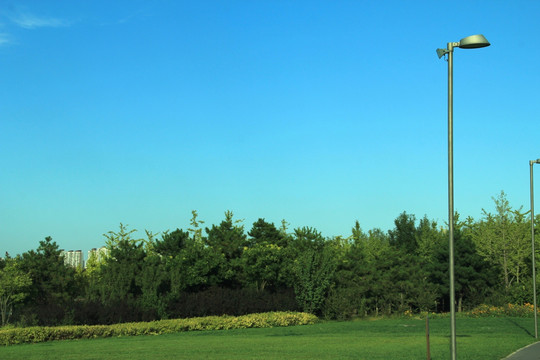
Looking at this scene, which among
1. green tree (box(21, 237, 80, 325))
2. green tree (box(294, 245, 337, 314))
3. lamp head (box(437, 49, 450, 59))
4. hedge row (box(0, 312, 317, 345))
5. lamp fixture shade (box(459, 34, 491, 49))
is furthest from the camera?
green tree (box(294, 245, 337, 314))

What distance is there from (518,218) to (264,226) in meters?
22.7

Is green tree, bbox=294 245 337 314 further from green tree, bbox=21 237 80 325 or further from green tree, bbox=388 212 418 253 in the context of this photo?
green tree, bbox=388 212 418 253

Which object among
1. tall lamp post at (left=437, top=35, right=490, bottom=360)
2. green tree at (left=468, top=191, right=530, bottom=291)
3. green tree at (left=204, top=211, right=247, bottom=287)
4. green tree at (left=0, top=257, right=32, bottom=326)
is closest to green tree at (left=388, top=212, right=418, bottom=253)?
green tree at (left=468, top=191, right=530, bottom=291)

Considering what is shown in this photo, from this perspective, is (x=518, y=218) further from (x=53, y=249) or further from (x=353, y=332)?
(x=53, y=249)

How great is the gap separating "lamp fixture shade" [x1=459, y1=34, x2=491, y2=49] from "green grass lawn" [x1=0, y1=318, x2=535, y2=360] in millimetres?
9296

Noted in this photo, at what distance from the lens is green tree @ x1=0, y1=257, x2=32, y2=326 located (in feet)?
108

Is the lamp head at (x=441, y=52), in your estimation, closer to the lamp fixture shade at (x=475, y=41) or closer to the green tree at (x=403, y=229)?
the lamp fixture shade at (x=475, y=41)

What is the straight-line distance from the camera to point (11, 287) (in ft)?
110

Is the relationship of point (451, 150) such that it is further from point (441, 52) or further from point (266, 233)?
point (266, 233)

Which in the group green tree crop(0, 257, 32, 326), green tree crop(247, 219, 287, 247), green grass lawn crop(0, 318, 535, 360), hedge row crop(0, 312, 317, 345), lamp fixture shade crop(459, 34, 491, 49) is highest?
lamp fixture shade crop(459, 34, 491, 49)

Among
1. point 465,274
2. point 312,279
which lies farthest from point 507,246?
point 312,279

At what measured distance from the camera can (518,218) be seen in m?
50.5

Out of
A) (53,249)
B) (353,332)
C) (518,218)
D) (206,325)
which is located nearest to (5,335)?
(206,325)

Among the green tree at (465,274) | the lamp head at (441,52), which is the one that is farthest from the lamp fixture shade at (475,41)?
the green tree at (465,274)
